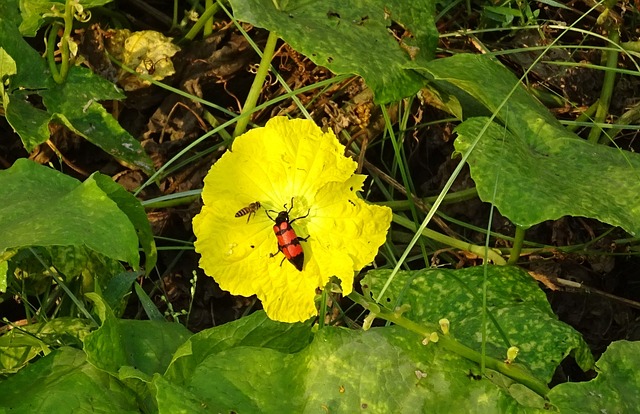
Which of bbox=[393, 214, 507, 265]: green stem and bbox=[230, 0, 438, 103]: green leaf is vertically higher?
bbox=[230, 0, 438, 103]: green leaf

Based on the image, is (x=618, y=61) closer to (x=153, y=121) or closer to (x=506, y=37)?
(x=506, y=37)

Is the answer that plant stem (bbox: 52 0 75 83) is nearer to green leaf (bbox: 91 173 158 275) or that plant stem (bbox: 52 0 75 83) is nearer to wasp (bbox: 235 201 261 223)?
green leaf (bbox: 91 173 158 275)

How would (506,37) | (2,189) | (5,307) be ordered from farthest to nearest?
(506,37)
(5,307)
(2,189)

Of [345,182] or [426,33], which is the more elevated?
[426,33]

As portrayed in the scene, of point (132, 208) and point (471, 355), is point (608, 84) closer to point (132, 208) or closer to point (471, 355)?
point (471, 355)

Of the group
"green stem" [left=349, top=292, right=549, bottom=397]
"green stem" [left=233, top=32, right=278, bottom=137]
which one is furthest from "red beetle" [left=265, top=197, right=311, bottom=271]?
"green stem" [left=233, top=32, right=278, bottom=137]

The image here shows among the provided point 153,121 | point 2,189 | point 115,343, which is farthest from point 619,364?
point 153,121

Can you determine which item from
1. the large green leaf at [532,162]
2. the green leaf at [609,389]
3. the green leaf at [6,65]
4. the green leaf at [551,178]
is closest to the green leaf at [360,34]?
the large green leaf at [532,162]
